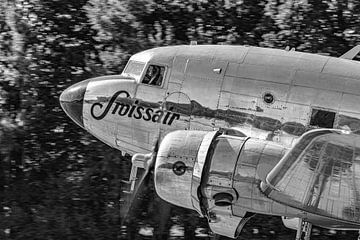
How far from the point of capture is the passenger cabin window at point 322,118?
489 inches

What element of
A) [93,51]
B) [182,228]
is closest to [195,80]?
[182,228]

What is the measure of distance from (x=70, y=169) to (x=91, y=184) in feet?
2.03

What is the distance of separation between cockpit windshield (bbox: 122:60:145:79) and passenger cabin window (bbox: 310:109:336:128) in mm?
2747

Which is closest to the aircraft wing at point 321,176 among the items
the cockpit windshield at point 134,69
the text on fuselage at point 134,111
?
the text on fuselage at point 134,111

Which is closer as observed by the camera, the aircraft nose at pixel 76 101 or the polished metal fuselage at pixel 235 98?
the polished metal fuselage at pixel 235 98

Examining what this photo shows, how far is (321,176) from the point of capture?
11.7 meters

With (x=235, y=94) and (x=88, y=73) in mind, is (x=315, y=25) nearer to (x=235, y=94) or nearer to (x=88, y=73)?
(x=88, y=73)

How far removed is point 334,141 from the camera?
37.3 feet

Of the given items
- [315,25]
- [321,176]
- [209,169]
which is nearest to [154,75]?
[209,169]

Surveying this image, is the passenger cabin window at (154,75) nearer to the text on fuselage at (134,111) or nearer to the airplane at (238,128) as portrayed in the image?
the airplane at (238,128)

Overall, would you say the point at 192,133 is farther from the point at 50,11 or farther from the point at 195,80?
the point at 50,11

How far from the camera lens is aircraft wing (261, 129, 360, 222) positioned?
11.4m

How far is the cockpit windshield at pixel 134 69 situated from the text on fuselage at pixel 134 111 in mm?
377

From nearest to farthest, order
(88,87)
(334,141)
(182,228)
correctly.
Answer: (334,141)
(88,87)
(182,228)
